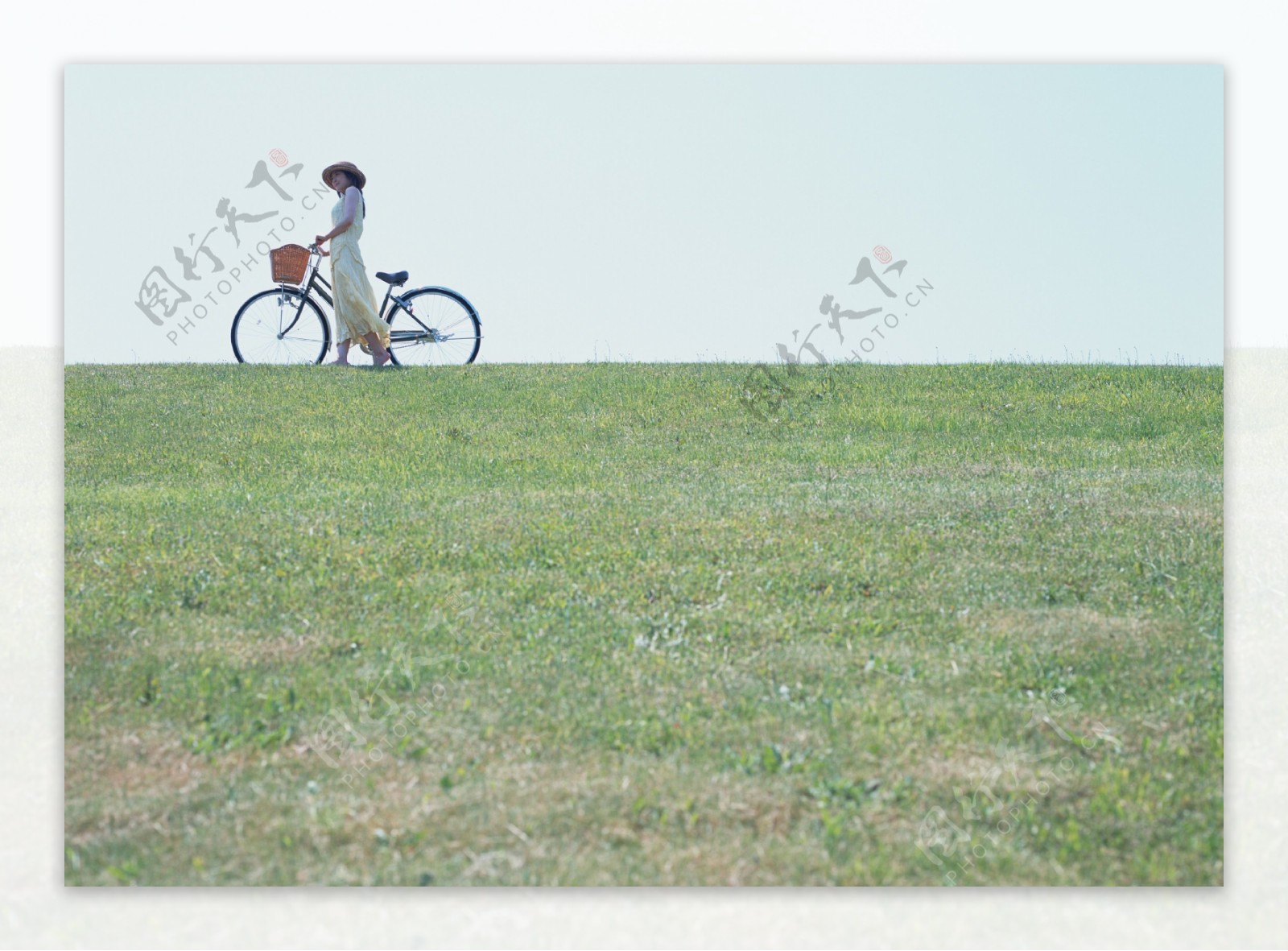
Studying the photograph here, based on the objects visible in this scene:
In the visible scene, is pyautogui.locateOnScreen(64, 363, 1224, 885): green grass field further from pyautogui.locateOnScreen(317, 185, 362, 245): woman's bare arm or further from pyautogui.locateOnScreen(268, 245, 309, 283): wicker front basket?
pyautogui.locateOnScreen(317, 185, 362, 245): woman's bare arm

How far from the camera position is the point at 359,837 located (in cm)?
484

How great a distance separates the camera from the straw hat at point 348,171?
6.86m

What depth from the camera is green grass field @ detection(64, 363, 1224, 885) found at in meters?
4.86

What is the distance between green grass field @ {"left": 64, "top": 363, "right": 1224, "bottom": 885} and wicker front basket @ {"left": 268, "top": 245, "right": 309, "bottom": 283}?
967 millimetres

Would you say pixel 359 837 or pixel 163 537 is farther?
pixel 163 537

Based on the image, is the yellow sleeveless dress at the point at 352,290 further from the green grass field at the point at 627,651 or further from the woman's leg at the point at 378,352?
the green grass field at the point at 627,651

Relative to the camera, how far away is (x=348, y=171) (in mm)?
6914

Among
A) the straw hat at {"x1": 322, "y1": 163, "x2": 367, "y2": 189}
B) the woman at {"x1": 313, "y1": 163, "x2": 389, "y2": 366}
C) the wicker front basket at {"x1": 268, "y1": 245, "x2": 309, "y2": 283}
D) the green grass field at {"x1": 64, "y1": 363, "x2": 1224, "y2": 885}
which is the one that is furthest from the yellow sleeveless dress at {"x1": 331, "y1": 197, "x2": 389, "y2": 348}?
the green grass field at {"x1": 64, "y1": 363, "x2": 1224, "y2": 885}

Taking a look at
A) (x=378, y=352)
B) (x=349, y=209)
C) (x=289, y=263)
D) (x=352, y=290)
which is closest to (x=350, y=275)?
(x=352, y=290)

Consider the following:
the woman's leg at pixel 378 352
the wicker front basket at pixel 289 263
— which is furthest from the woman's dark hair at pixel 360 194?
the woman's leg at pixel 378 352
